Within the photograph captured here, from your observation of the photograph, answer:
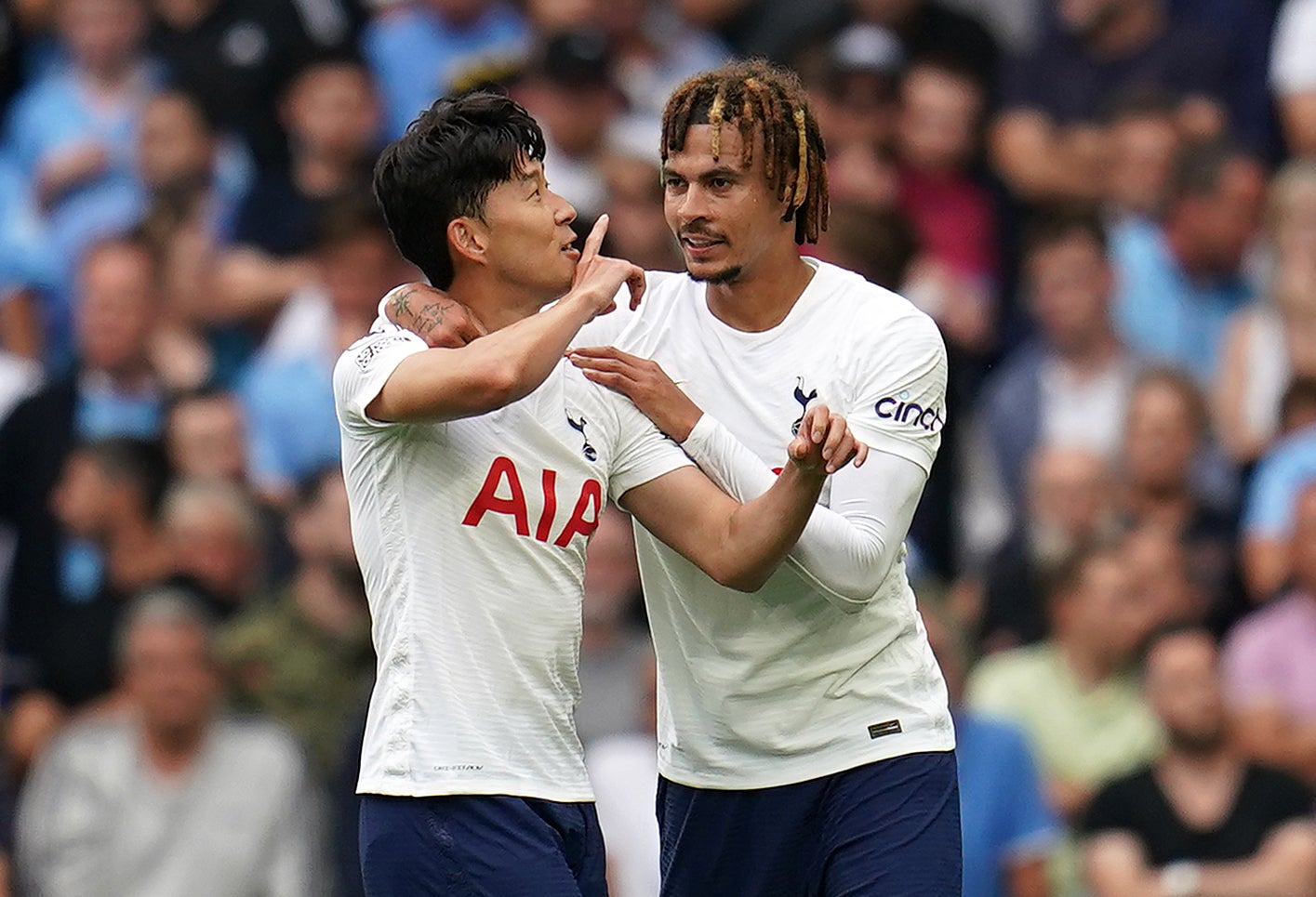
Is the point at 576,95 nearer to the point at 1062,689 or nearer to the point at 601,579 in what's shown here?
the point at 601,579

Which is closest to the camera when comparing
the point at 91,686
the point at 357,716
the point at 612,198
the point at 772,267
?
the point at 772,267

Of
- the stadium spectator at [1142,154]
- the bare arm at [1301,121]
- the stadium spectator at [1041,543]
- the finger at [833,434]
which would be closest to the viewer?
the finger at [833,434]

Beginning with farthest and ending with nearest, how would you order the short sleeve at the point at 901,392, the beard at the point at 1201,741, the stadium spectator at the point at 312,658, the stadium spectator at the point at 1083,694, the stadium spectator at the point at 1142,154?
the stadium spectator at the point at 1142,154 → the stadium spectator at the point at 312,658 → the stadium spectator at the point at 1083,694 → the beard at the point at 1201,741 → the short sleeve at the point at 901,392

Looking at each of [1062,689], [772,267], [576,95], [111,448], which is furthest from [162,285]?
[772,267]

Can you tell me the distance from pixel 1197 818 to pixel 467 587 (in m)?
4.16

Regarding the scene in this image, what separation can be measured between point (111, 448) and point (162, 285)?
48.6 inches

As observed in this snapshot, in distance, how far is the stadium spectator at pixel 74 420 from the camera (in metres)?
9.49

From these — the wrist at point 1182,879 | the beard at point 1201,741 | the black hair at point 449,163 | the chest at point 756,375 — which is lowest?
the wrist at point 1182,879

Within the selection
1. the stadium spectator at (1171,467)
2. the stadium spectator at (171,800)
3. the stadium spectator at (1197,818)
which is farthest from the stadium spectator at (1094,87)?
the stadium spectator at (171,800)

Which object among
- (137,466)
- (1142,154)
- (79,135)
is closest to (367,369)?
(137,466)

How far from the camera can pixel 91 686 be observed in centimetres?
912

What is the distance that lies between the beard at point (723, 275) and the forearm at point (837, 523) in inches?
12.7

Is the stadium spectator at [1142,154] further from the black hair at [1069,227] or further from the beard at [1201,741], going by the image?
the beard at [1201,741]

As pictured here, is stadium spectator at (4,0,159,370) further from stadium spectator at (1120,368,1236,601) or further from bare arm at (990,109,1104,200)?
stadium spectator at (1120,368,1236,601)
